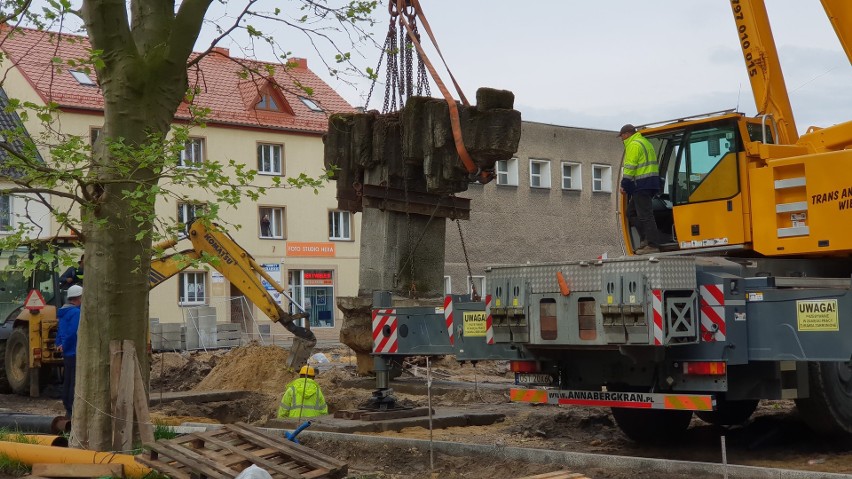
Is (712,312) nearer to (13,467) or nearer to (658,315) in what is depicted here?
(658,315)

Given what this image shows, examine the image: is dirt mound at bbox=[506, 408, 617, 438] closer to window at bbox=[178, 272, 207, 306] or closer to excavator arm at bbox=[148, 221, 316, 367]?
excavator arm at bbox=[148, 221, 316, 367]

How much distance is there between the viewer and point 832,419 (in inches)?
400

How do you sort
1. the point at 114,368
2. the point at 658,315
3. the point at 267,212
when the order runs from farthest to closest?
1. the point at 267,212
2. the point at 114,368
3. the point at 658,315

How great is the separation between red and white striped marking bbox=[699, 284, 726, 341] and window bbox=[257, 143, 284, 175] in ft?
117

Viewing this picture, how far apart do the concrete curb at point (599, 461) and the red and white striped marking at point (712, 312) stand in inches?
43.0

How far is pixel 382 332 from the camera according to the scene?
1277 centimetres

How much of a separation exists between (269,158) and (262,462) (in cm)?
3642

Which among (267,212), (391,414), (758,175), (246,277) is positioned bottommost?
(391,414)

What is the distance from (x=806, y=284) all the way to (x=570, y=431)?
3.84 metres

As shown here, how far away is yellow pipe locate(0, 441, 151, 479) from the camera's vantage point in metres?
9.17

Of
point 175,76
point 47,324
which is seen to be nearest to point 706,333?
point 175,76

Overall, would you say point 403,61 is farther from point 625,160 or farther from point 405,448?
point 405,448

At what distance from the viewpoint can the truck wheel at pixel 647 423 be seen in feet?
38.1

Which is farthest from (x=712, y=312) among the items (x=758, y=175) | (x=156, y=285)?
(x=156, y=285)
